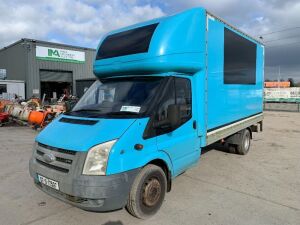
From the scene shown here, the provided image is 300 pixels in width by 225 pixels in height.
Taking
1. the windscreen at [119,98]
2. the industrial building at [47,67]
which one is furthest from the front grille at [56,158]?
the industrial building at [47,67]

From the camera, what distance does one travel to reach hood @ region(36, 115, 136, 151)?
3457mm

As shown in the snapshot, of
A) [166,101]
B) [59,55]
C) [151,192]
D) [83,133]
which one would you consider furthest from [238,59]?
[59,55]

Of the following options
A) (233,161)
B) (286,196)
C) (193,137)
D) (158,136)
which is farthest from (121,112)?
(233,161)

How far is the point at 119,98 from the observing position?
14.1 feet

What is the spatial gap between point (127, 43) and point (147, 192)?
2.61m

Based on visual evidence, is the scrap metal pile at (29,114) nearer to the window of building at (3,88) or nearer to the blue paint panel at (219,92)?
the blue paint panel at (219,92)

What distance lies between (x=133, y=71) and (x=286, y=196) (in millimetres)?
3586

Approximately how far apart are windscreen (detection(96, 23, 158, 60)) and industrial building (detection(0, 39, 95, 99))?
20.8 m

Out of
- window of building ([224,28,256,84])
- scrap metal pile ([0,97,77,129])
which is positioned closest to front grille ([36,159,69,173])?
window of building ([224,28,256,84])

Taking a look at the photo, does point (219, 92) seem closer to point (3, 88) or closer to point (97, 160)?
point (97, 160)

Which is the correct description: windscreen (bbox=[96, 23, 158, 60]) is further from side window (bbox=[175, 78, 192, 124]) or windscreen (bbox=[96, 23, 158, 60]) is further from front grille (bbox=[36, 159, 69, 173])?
front grille (bbox=[36, 159, 69, 173])

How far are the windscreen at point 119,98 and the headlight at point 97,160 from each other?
68 cm

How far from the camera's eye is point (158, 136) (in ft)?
13.2

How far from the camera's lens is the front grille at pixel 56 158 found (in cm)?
349
